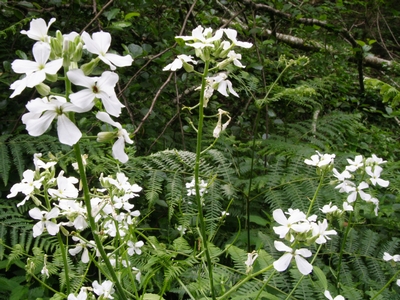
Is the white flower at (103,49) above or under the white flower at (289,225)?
above

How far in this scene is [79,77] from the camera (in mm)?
898

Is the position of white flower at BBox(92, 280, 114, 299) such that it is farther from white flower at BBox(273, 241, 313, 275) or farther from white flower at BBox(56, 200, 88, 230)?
white flower at BBox(273, 241, 313, 275)

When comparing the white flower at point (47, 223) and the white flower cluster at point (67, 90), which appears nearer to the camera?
the white flower cluster at point (67, 90)

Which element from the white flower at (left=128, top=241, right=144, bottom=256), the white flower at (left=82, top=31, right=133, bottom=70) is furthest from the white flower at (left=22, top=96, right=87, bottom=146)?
the white flower at (left=128, top=241, right=144, bottom=256)

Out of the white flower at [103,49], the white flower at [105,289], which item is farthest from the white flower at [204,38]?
the white flower at [105,289]

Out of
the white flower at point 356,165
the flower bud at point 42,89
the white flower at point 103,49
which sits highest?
the white flower at point 103,49

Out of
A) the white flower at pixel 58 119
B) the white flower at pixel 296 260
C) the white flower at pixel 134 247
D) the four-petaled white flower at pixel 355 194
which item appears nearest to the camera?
the white flower at pixel 58 119

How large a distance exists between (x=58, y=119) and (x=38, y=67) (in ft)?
0.47

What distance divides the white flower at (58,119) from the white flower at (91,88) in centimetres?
2

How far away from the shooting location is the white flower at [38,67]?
0.89 metres

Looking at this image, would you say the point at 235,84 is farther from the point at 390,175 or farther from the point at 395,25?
the point at 395,25

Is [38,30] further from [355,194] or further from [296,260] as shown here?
[355,194]

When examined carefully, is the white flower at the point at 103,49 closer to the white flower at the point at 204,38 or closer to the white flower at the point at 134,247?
the white flower at the point at 204,38

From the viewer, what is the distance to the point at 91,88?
911 mm
